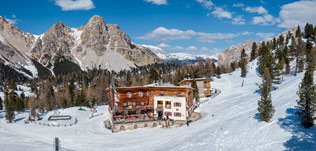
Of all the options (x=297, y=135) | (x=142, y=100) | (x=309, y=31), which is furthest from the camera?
(x=309, y=31)

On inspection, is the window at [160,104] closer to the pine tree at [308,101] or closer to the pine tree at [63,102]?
the pine tree at [308,101]

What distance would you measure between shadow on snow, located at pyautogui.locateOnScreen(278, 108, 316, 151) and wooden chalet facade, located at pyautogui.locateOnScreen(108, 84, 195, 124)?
24.0m

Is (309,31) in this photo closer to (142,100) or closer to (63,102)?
(142,100)

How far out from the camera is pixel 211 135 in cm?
2980

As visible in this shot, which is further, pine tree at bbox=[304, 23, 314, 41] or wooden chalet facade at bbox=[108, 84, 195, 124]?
pine tree at bbox=[304, 23, 314, 41]

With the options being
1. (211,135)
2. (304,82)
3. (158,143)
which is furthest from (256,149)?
(158,143)

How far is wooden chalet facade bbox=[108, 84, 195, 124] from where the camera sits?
1976 inches

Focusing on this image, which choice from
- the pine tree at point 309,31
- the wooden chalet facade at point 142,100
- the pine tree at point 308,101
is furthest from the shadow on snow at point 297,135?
the pine tree at point 309,31

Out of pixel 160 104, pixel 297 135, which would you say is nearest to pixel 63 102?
pixel 160 104

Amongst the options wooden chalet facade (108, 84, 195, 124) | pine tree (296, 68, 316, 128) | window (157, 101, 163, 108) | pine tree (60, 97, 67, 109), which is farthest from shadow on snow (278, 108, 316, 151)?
pine tree (60, 97, 67, 109)

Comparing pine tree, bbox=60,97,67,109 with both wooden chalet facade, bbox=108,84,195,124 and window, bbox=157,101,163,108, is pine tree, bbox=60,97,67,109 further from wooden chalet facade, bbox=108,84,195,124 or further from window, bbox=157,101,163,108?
window, bbox=157,101,163,108

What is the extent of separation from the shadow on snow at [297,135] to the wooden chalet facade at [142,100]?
944 inches

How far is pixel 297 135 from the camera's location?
23328 millimetres

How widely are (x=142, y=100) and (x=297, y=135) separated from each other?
3514 centimetres
